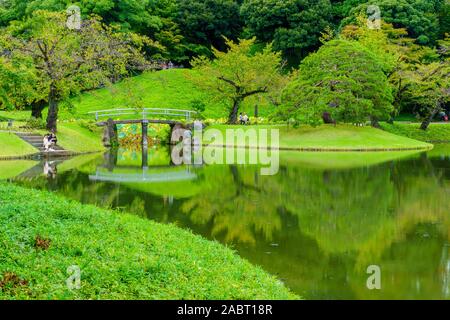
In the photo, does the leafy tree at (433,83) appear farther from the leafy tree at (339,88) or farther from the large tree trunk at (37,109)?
the large tree trunk at (37,109)

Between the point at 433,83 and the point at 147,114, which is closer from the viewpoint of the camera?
the point at 433,83

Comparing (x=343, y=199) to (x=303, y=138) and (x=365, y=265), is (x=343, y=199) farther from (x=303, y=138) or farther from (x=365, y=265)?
(x=303, y=138)

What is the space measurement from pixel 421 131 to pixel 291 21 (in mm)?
19598

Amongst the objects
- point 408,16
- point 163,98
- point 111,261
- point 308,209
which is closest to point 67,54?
point 308,209

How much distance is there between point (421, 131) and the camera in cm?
4859

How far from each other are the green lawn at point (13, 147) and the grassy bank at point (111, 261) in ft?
A: 63.3

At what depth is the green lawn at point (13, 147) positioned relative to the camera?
29.1 metres

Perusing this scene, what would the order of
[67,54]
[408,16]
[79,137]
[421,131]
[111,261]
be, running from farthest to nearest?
[408,16]
[421,131]
[79,137]
[67,54]
[111,261]

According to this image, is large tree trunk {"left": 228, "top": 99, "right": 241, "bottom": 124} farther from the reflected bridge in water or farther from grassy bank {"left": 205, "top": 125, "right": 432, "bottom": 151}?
the reflected bridge in water

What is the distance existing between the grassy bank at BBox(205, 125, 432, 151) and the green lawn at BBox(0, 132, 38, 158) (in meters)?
15.9

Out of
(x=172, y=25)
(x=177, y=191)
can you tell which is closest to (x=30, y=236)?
(x=177, y=191)

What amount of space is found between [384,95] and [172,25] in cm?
3359

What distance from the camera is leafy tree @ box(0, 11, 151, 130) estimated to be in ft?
108

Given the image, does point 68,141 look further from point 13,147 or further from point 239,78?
point 239,78
